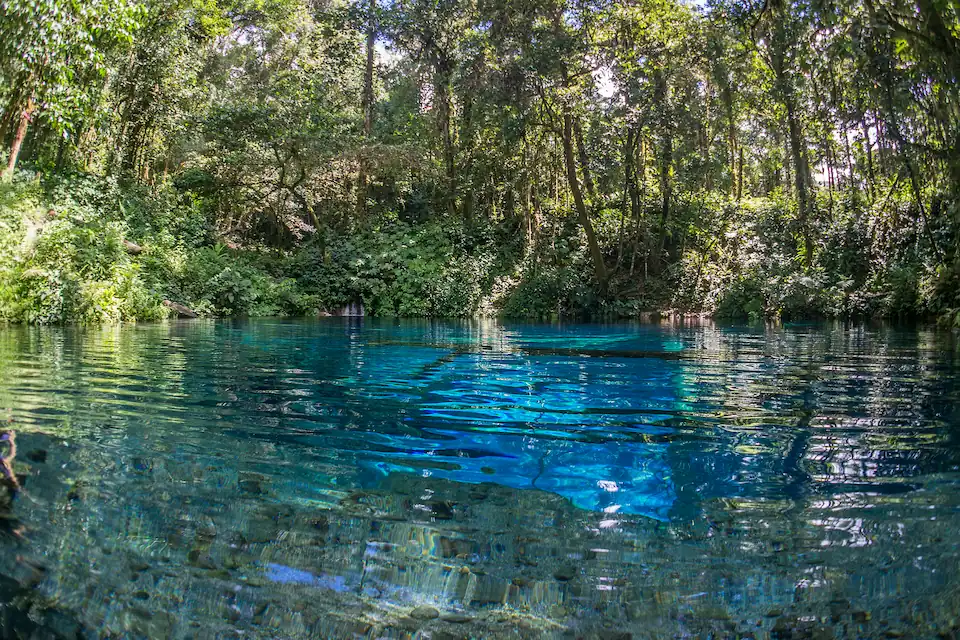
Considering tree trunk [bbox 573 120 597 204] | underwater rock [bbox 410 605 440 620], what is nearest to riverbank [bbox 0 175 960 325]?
tree trunk [bbox 573 120 597 204]

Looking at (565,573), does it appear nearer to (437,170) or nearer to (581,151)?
(581,151)

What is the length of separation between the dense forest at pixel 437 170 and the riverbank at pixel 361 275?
0.22 ft

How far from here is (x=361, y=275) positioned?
70.9 ft

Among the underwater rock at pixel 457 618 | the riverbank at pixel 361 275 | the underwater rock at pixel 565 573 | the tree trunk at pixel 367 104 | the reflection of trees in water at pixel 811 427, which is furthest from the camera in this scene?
the tree trunk at pixel 367 104

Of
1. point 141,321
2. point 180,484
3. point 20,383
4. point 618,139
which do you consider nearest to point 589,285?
point 618,139

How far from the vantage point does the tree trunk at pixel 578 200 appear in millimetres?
17047

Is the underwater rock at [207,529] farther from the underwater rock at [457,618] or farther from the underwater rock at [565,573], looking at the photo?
the underwater rock at [565,573]

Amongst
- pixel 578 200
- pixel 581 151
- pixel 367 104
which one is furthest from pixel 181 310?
pixel 367 104

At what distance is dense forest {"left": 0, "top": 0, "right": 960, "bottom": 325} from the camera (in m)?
12.0

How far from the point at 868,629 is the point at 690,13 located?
58.3ft

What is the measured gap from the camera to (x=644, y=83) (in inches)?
617

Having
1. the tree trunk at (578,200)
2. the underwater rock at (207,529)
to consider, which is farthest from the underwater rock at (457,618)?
the tree trunk at (578,200)

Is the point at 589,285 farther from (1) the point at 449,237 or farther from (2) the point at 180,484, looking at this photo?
(2) the point at 180,484

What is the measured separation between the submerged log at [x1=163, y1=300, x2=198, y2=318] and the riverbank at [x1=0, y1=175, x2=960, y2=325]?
0.06 m
